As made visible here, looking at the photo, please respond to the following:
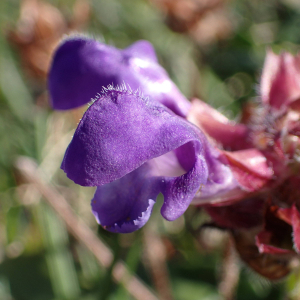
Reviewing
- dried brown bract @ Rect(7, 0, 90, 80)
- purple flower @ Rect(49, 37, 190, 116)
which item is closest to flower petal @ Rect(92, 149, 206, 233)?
Answer: purple flower @ Rect(49, 37, 190, 116)

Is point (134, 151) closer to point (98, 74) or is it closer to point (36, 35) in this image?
point (98, 74)

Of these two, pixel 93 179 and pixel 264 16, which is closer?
pixel 93 179

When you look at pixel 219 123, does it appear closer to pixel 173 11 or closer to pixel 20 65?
pixel 173 11

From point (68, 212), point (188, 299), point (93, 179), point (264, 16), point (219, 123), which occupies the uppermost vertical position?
point (93, 179)

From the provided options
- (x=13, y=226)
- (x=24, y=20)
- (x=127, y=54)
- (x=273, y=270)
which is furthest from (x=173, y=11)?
(x=273, y=270)

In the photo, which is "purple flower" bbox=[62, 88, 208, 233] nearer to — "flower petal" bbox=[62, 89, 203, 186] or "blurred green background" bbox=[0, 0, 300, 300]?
"flower petal" bbox=[62, 89, 203, 186]

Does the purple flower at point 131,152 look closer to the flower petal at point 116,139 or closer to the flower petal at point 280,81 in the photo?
the flower petal at point 116,139

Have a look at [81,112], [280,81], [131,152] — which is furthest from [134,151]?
[81,112]
